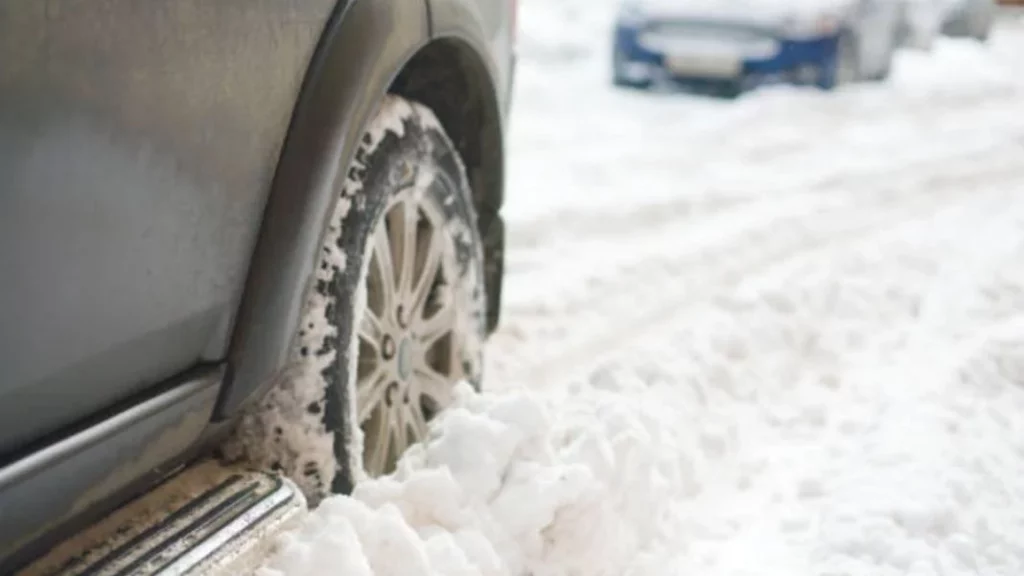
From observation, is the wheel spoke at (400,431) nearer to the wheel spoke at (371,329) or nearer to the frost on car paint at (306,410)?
the wheel spoke at (371,329)

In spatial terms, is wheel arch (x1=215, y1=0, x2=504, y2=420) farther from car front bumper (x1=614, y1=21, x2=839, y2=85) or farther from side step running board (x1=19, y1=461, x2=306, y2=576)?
car front bumper (x1=614, y1=21, x2=839, y2=85)

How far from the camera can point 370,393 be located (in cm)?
237

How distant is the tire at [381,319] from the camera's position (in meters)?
2.09

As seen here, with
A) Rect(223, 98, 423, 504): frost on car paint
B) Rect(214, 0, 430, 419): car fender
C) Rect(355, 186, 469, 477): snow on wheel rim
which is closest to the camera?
Rect(214, 0, 430, 419): car fender

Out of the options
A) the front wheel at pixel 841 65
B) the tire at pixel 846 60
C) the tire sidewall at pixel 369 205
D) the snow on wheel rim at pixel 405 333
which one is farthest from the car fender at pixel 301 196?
the tire at pixel 846 60

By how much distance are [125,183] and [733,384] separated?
2.29 m

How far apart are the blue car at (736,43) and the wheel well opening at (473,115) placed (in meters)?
6.62

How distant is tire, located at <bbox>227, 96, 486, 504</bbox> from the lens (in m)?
2.09

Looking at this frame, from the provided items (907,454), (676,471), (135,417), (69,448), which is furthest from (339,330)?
(907,454)

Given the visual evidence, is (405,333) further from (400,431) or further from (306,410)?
(306,410)

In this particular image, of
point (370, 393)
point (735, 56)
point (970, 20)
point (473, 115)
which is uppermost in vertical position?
point (473, 115)

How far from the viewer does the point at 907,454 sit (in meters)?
2.89

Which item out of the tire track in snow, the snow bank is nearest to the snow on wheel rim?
the snow bank

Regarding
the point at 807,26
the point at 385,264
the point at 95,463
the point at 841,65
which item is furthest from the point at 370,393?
the point at 841,65
